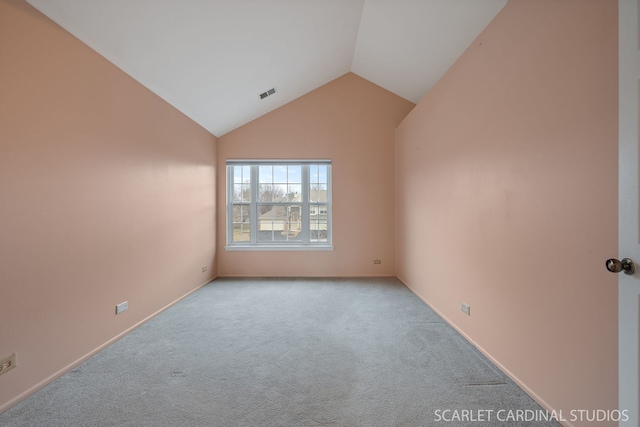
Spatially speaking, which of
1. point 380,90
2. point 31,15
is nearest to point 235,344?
point 31,15

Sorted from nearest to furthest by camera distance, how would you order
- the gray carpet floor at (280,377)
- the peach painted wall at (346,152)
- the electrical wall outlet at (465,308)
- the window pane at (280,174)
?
the gray carpet floor at (280,377) < the electrical wall outlet at (465,308) < the peach painted wall at (346,152) < the window pane at (280,174)

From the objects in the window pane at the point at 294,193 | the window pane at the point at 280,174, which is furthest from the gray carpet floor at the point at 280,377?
the window pane at the point at 280,174

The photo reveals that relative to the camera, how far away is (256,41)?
2758 mm

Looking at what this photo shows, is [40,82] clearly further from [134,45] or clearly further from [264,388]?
[264,388]

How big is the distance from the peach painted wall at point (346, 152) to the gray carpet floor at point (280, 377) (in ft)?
5.30

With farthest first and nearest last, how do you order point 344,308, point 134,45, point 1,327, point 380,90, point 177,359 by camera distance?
point 380,90
point 344,308
point 134,45
point 177,359
point 1,327

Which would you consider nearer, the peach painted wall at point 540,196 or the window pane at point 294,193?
the peach painted wall at point 540,196

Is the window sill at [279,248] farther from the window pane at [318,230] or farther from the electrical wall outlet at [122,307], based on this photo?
the electrical wall outlet at [122,307]

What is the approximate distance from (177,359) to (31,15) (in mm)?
2559

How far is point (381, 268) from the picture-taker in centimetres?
450

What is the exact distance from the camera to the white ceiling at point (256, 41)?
2.04 meters

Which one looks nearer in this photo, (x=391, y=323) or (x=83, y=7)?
(x=83, y=7)

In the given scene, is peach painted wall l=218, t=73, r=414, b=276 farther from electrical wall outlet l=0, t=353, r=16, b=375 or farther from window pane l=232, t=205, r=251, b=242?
electrical wall outlet l=0, t=353, r=16, b=375

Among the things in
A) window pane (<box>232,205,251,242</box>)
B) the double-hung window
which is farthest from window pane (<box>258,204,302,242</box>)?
window pane (<box>232,205,251,242</box>)
